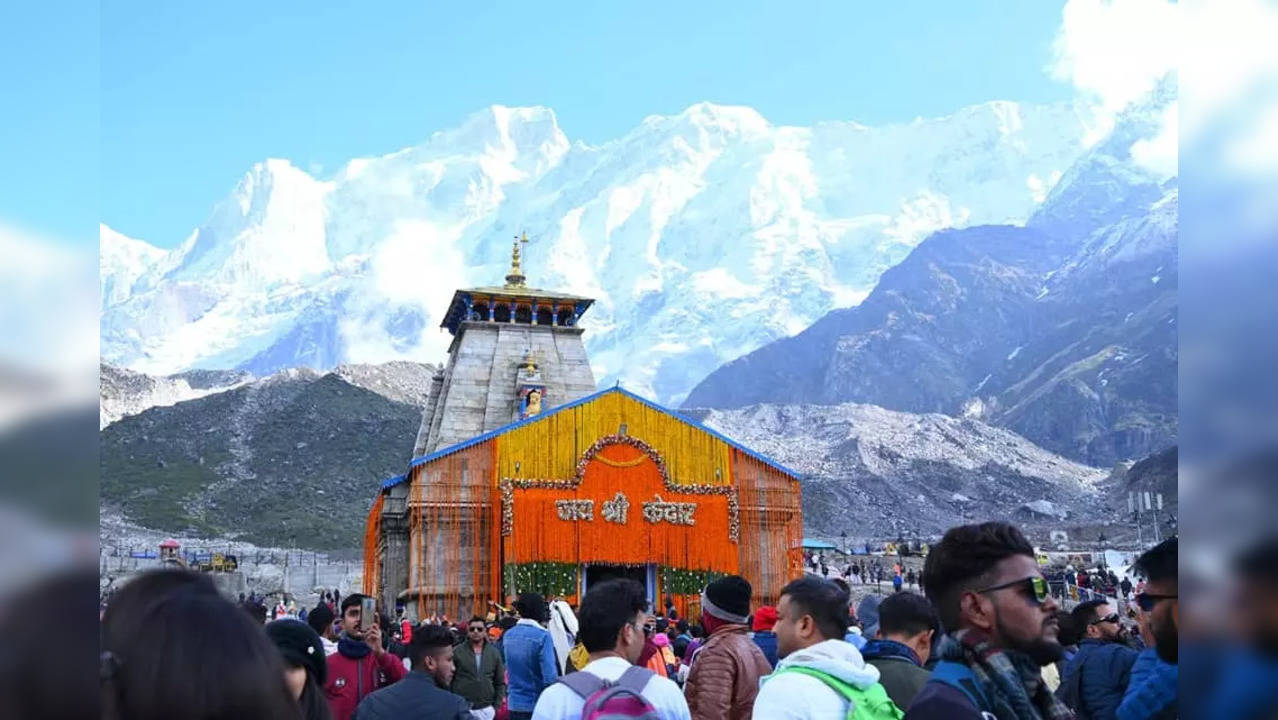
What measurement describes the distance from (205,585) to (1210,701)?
179 centimetres

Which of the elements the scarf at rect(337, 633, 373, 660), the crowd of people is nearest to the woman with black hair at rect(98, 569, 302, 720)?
the crowd of people

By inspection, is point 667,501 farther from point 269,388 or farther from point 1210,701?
point 269,388

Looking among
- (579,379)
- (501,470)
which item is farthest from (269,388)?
(501,470)

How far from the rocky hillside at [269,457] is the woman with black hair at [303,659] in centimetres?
5928

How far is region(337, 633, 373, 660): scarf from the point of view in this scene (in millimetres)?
6785

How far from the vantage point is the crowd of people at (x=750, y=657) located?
81.6 inches

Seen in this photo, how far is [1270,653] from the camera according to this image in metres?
1.58

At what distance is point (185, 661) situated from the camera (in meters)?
2.04

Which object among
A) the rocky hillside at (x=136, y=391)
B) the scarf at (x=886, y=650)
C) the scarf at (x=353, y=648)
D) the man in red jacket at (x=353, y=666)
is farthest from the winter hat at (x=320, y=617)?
the rocky hillside at (x=136, y=391)

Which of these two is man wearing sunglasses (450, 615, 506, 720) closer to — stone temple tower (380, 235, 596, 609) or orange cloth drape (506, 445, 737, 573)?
orange cloth drape (506, 445, 737, 573)

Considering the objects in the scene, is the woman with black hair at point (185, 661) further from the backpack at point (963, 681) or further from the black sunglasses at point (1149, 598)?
the black sunglasses at point (1149, 598)

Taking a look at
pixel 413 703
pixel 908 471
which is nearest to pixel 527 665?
pixel 413 703

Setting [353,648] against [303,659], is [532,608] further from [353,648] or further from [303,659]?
[303,659]

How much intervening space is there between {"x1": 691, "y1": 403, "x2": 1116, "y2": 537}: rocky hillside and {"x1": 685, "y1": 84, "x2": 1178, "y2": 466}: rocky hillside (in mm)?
11065
